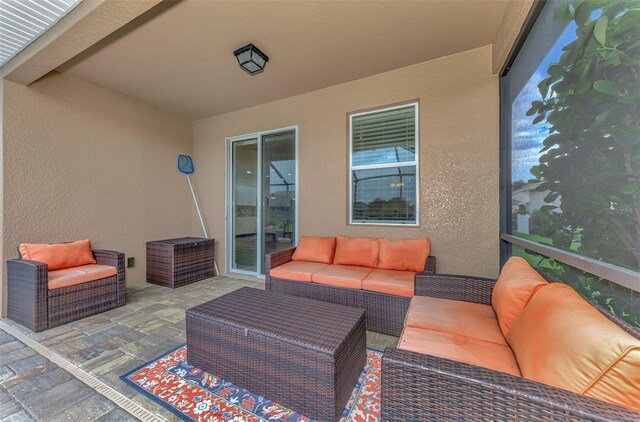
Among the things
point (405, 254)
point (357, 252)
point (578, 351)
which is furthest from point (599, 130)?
point (357, 252)

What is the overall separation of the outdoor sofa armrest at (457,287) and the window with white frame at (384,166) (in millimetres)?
1061

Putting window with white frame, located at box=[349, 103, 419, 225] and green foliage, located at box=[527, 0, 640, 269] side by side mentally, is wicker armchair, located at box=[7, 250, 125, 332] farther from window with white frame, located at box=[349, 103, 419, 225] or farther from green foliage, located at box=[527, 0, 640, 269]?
green foliage, located at box=[527, 0, 640, 269]

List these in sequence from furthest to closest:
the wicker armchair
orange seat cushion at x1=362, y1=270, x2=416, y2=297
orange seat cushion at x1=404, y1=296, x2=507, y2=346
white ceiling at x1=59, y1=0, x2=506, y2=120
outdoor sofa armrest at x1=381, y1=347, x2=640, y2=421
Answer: the wicker armchair → orange seat cushion at x1=362, y1=270, x2=416, y2=297 → white ceiling at x1=59, y1=0, x2=506, y2=120 → orange seat cushion at x1=404, y1=296, x2=507, y2=346 → outdoor sofa armrest at x1=381, y1=347, x2=640, y2=421

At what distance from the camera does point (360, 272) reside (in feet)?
9.10

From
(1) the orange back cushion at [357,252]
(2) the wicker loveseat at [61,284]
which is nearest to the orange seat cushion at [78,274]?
(2) the wicker loveseat at [61,284]

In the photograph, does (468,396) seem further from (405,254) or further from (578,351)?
(405,254)

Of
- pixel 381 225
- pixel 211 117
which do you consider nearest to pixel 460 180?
pixel 381 225

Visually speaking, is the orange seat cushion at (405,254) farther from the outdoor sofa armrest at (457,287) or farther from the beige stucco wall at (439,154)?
the outdoor sofa armrest at (457,287)

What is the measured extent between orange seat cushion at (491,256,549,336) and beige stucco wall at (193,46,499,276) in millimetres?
1231

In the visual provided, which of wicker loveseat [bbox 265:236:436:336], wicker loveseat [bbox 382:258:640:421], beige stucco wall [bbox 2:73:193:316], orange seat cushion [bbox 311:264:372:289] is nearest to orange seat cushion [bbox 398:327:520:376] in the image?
wicker loveseat [bbox 382:258:640:421]

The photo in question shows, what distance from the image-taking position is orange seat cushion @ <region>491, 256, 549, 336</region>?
1.42 metres

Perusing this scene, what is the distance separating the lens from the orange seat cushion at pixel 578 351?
2.49 ft

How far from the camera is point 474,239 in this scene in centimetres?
282

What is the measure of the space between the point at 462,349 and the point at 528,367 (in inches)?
12.4
